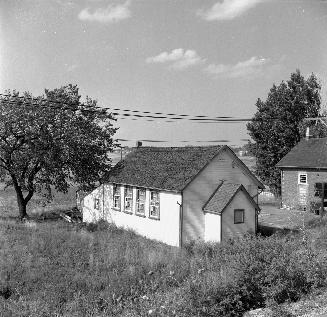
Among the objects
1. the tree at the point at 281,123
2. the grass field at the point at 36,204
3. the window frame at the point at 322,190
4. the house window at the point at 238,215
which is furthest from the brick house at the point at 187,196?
the tree at the point at 281,123

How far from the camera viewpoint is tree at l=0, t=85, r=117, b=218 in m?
26.9

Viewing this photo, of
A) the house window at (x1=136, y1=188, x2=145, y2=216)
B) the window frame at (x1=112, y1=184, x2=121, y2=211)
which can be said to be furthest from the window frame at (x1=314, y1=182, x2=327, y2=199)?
the window frame at (x1=112, y1=184, x2=121, y2=211)

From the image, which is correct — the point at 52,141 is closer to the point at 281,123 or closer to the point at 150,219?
the point at 150,219

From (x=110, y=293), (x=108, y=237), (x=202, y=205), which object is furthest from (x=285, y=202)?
(x=110, y=293)

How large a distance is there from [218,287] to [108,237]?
1437 centimetres

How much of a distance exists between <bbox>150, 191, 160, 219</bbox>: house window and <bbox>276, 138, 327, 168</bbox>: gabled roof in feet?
53.1

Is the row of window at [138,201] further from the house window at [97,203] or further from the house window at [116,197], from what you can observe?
the house window at [97,203]

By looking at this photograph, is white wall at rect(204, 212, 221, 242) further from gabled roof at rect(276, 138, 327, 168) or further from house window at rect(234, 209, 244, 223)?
gabled roof at rect(276, 138, 327, 168)

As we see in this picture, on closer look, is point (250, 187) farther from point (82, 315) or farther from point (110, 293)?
point (82, 315)

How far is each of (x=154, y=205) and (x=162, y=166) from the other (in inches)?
116

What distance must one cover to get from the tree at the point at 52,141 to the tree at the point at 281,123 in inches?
842

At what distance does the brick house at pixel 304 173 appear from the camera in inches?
1334

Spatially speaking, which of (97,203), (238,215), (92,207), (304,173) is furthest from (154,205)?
(304,173)

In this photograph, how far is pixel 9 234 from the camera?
21562mm
